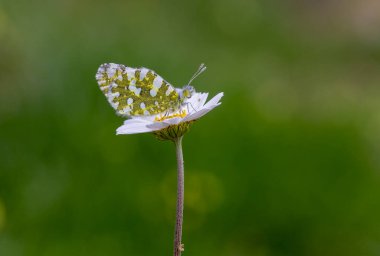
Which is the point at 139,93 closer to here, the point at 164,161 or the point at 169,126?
the point at 169,126

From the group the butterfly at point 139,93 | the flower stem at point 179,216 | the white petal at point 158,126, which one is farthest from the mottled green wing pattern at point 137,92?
the flower stem at point 179,216

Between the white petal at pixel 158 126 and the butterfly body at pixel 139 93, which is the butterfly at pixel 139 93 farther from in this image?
the white petal at pixel 158 126

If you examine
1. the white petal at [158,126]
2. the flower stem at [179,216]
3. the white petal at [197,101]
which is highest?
the white petal at [197,101]

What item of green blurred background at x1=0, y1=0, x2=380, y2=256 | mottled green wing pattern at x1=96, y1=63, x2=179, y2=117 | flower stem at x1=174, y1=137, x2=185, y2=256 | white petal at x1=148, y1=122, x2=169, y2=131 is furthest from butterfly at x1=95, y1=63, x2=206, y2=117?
green blurred background at x1=0, y1=0, x2=380, y2=256

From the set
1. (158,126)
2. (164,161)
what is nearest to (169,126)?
(158,126)

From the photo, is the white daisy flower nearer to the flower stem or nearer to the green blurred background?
the flower stem
